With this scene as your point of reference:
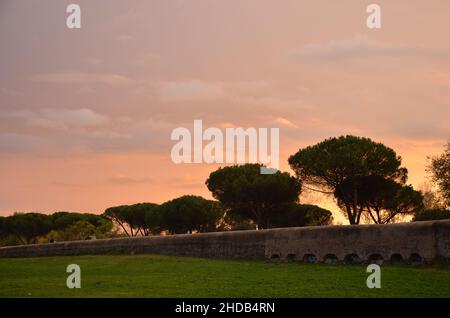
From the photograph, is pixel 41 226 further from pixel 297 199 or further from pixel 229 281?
pixel 229 281

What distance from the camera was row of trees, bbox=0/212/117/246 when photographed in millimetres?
70500

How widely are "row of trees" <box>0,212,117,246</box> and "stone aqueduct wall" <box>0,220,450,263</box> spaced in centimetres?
3976

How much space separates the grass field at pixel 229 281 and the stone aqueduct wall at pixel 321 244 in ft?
2.45

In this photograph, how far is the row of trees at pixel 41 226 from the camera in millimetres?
70500

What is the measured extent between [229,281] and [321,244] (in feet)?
20.3

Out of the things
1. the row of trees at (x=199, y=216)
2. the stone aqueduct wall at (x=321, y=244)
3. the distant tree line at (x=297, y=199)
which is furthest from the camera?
the row of trees at (x=199, y=216)

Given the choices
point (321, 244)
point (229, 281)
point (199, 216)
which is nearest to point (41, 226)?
point (199, 216)

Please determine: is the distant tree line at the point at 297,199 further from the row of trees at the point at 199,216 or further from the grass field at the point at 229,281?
the grass field at the point at 229,281

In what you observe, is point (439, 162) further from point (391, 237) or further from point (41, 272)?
point (41, 272)

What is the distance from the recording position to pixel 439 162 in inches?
1563

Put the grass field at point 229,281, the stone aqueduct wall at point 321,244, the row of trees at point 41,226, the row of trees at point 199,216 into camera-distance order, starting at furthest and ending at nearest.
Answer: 1. the row of trees at point 41,226
2. the row of trees at point 199,216
3. the stone aqueduct wall at point 321,244
4. the grass field at point 229,281

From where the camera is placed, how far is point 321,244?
2231cm

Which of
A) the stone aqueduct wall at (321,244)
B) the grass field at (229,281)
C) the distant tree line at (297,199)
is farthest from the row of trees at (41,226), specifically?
the grass field at (229,281)
